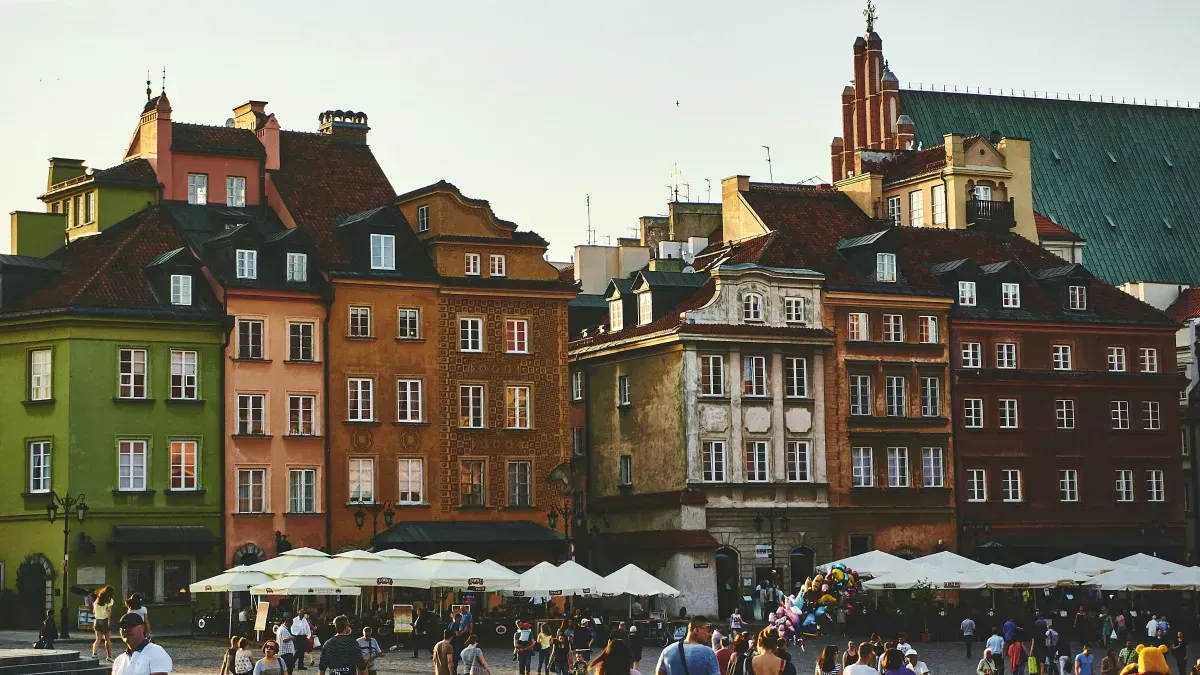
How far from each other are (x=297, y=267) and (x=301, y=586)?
1840 centimetres

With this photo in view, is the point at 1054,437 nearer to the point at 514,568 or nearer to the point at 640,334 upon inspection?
the point at 640,334

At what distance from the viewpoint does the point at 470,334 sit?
7306cm

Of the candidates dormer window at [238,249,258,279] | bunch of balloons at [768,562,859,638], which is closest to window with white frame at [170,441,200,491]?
dormer window at [238,249,258,279]

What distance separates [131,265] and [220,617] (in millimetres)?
12447

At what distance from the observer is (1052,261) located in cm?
8675

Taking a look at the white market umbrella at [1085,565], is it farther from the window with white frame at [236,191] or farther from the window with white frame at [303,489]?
the window with white frame at [236,191]

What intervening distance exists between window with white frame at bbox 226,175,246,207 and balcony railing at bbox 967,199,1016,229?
30.1m

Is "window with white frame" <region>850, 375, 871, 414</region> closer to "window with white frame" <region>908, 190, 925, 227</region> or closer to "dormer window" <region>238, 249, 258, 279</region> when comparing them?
"window with white frame" <region>908, 190, 925, 227</region>

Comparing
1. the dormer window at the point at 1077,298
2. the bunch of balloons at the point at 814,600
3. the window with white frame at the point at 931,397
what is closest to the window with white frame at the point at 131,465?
the window with white frame at the point at 931,397

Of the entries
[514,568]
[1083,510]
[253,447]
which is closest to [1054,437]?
[1083,510]

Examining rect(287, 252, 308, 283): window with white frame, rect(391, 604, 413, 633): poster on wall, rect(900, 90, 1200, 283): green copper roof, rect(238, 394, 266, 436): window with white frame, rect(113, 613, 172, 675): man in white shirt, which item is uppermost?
rect(900, 90, 1200, 283): green copper roof

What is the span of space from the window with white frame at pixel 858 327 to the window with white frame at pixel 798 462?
14.2 feet

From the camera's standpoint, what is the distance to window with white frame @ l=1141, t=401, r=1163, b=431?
84.3 meters

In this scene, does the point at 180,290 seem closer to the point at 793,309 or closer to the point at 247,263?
the point at 247,263
